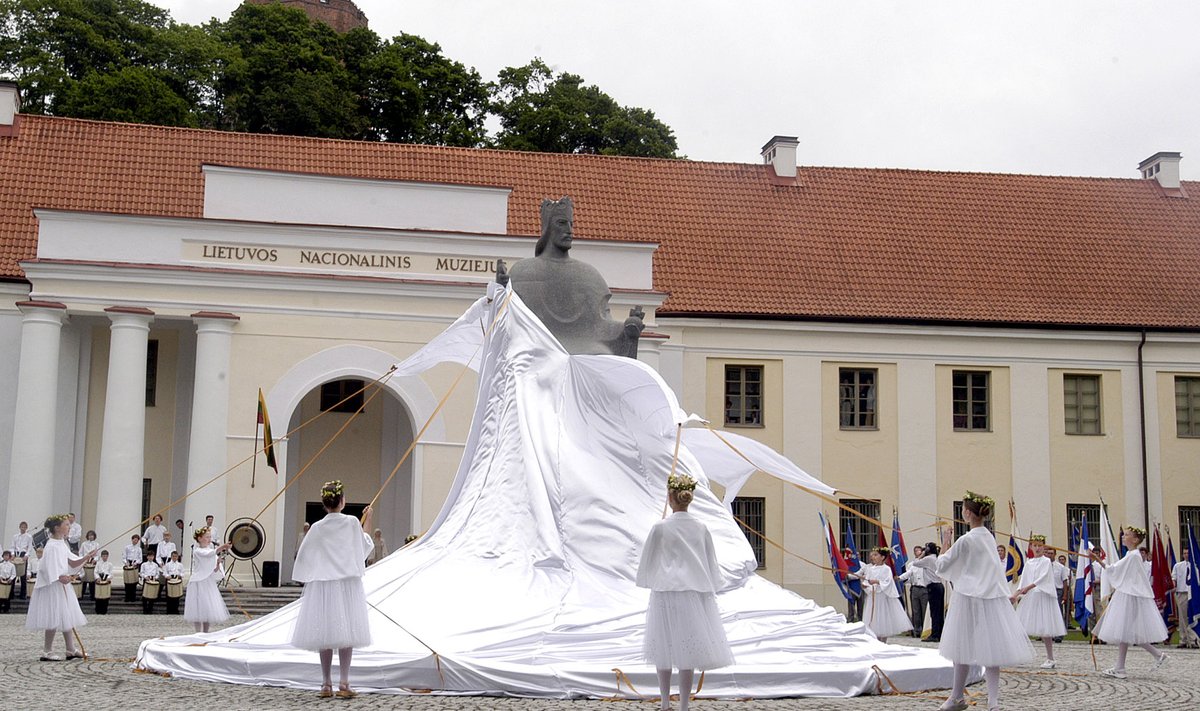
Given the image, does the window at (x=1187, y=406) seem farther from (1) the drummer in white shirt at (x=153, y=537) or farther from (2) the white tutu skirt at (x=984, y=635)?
(2) the white tutu skirt at (x=984, y=635)

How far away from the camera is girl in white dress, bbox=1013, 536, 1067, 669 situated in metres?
16.9

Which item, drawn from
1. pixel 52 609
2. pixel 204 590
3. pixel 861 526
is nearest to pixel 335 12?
pixel 861 526

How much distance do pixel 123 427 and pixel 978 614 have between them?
69.0 ft

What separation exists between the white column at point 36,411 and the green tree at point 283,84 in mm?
20586

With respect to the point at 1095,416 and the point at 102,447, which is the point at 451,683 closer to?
the point at 102,447

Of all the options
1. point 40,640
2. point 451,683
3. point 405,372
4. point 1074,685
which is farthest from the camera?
point 40,640

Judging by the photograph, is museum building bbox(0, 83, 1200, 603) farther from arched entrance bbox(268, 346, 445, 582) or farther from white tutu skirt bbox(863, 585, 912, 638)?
white tutu skirt bbox(863, 585, 912, 638)

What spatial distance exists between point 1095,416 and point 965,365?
11.7 ft

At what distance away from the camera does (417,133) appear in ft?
161

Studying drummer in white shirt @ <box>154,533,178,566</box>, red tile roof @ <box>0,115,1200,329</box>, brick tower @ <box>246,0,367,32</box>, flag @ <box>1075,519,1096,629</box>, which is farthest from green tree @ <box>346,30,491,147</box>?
flag @ <box>1075,519,1096,629</box>

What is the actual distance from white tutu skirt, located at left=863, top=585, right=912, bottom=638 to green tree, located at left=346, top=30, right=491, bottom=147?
31.2 metres

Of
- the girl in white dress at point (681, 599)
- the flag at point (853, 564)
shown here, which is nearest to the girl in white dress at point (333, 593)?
the girl in white dress at point (681, 599)

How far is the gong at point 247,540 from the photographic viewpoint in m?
28.0

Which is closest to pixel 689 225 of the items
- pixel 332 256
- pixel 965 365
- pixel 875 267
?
pixel 875 267
